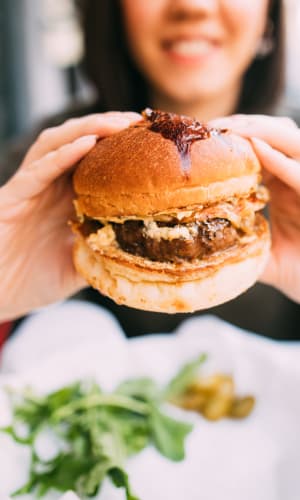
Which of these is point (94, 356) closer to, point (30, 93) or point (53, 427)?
point (53, 427)

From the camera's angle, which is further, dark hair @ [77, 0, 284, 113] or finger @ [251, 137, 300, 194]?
dark hair @ [77, 0, 284, 113]

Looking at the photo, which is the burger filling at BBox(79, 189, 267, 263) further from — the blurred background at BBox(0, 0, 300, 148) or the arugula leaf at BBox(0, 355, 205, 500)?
the blurred background at BBox(0, 0, 300, 148)

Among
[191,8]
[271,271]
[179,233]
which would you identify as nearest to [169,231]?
[179,233]

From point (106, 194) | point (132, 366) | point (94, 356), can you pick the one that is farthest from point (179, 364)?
point (106, 194)

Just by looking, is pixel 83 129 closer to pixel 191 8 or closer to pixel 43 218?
pixel 43 218

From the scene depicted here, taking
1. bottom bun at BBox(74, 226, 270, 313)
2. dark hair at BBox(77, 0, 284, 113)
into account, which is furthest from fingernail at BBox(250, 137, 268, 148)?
dark hair at BBox(77, 0, 284, 113)

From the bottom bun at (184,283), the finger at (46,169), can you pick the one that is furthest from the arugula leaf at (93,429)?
the finger at (46,169)

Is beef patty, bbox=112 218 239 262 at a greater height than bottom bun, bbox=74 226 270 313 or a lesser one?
greater
